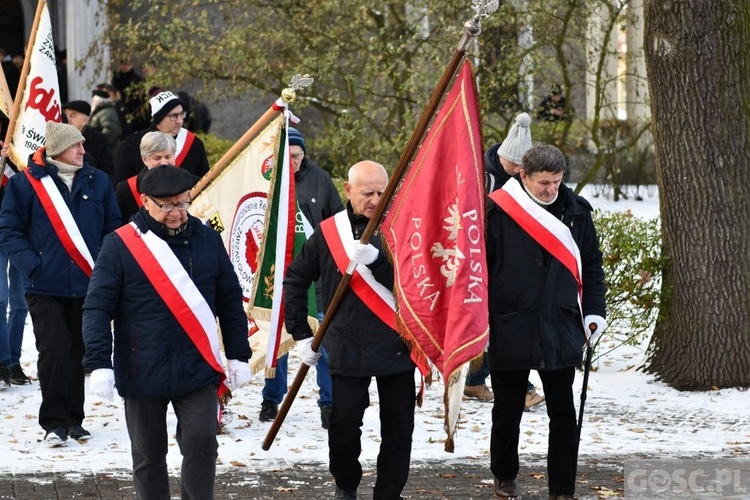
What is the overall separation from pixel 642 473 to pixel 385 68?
25.1ft

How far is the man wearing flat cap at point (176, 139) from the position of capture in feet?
28.2

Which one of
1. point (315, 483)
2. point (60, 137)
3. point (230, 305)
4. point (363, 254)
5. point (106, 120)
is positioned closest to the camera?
point (230, 305)

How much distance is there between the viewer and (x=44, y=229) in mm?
7918

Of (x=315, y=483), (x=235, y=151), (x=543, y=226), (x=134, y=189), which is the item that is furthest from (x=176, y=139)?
(x=543, y=226)

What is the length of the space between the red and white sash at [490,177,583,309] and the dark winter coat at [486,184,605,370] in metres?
0.03

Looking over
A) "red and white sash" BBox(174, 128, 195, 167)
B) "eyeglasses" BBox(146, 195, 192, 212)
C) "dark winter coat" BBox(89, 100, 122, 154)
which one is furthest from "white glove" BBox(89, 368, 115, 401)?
"dark winter coat" BBox(89, 100, 122, 154)

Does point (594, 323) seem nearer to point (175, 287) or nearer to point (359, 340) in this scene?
point (359, 340)

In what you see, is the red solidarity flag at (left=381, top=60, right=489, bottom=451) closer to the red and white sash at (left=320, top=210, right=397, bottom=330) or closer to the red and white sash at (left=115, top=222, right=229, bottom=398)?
the red and white sash at (left=320, top=210, right=397, bottom=330)

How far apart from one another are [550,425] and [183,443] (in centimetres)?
185

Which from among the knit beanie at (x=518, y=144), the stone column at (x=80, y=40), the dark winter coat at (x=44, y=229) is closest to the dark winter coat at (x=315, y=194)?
the knit beanie at (x=518, y=144)

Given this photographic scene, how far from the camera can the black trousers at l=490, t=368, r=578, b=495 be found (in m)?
6.57

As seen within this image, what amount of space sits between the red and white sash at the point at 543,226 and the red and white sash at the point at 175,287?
1597 millimetres

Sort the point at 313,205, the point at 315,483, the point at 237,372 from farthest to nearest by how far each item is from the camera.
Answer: the point at 313,205, the point at 315,483, the point at 237,372

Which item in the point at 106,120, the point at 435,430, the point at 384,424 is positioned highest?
the point at 106,120
